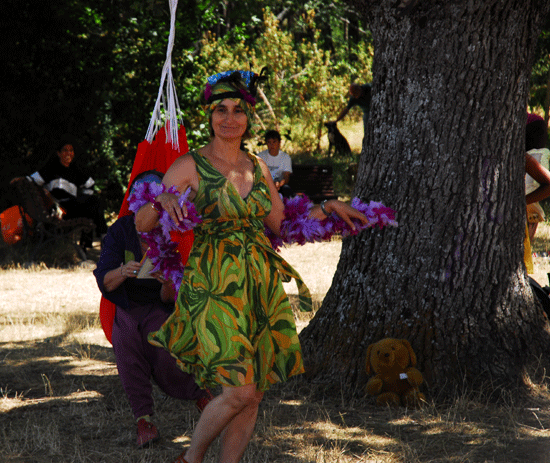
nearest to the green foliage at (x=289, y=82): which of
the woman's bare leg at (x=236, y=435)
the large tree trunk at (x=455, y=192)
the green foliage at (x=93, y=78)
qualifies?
the green foliage at (x=93, y=78)

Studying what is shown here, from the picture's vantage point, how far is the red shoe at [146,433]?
3576 millimetres

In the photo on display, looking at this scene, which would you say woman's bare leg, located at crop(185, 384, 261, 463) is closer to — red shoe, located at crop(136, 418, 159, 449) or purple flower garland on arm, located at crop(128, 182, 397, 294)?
purple flower garland on arm, located at crop(128, 182, 397, 294)

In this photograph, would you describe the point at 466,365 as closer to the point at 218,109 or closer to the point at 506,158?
the point at 506,158

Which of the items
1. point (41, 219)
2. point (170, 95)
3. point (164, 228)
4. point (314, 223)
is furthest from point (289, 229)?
point (41, 219)

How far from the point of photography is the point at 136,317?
3824 mm

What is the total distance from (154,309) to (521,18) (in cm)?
279

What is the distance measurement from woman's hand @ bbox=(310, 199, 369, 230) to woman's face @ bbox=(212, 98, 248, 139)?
51cm

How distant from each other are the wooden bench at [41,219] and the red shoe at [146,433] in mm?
5809

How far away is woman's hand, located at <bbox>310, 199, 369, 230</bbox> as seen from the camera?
3088mm

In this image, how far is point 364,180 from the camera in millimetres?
4375

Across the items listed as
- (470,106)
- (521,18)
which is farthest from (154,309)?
(521,18)

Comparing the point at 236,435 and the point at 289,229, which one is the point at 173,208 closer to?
the point at 289,229

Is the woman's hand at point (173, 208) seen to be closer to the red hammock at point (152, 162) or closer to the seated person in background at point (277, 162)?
the red hammock at point (152, 162)

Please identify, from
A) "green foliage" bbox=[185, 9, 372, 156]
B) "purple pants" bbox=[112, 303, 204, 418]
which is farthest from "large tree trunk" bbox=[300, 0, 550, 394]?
"green foliage" bbox=[185, 9, 372, 156]
